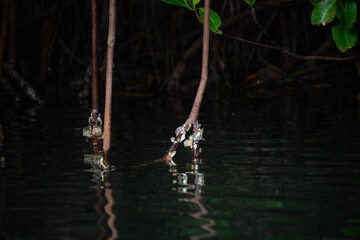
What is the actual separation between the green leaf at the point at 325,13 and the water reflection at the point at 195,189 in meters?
0.95

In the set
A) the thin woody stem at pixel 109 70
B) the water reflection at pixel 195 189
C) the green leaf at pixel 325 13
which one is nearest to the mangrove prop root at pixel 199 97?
the water reflection at pixel 195 189

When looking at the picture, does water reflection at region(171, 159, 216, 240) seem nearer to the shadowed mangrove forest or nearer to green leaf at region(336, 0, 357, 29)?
the shadowed mangrove forest

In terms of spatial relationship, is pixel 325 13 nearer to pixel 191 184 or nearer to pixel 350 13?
pixel 350 13

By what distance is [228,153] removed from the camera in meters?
3.70

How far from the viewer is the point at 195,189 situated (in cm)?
273

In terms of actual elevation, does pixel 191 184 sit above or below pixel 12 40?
below

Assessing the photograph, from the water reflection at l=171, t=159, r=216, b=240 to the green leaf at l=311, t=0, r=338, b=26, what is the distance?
3.13ft

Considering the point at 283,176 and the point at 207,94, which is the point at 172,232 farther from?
the point at 207,94

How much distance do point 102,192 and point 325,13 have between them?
58.9 inches

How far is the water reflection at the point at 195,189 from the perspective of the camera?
7.03ft

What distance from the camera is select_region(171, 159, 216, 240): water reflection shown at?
214cm

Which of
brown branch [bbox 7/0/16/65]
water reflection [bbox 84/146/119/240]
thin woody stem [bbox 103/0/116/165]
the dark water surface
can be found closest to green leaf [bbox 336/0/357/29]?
the dark water surface

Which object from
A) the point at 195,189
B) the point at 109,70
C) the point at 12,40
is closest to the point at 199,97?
the point at 109,70

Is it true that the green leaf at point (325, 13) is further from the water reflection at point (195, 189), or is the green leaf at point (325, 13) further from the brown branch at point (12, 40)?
the brown branch at point (12, 40)
